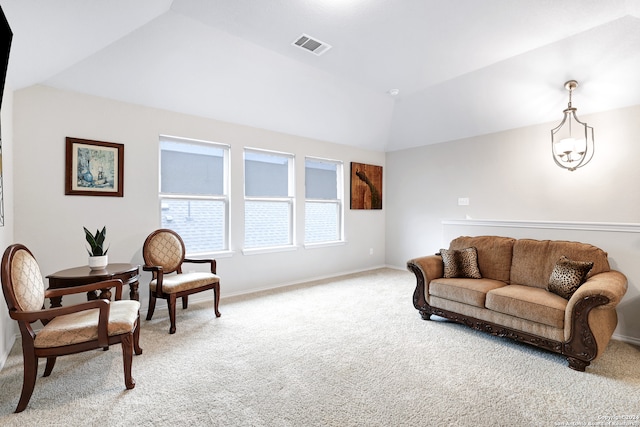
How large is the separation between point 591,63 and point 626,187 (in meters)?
1.53

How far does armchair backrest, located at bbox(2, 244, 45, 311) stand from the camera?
190 centimetres

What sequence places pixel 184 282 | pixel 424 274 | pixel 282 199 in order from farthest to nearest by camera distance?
pixel 282 199 → pixel 424 274 → pixel 184 282

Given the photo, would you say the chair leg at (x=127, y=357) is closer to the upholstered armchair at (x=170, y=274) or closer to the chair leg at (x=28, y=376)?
the chair leg at (x=28, y=376)

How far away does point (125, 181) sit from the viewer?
359cm

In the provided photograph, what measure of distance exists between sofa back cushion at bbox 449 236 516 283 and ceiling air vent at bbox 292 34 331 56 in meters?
2.88

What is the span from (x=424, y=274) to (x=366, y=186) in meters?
2.88

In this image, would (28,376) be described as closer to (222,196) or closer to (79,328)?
(79,328)

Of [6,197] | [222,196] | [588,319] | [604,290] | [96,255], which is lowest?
[588,319]

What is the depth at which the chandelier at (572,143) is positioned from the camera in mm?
3941

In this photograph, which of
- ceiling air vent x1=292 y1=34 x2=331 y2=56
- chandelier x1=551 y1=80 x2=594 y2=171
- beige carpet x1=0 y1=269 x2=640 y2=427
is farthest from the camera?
chandelier x1=551 y1=80 x2=594 y2=171

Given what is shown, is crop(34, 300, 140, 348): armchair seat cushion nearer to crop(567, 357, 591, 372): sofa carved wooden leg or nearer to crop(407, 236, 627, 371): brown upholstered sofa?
crop(407, 236, 627, 371): brown upholstered sofa

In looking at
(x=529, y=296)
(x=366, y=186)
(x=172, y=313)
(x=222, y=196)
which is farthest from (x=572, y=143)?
(x=172, y=313)

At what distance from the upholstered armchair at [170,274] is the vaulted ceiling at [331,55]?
1621 millimetres

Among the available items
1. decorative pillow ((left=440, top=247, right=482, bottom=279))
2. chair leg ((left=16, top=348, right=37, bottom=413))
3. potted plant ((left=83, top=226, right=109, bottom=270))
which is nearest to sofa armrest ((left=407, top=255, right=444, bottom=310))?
decorative pillow ((left=440, top=247, right=482, bottom=279))
